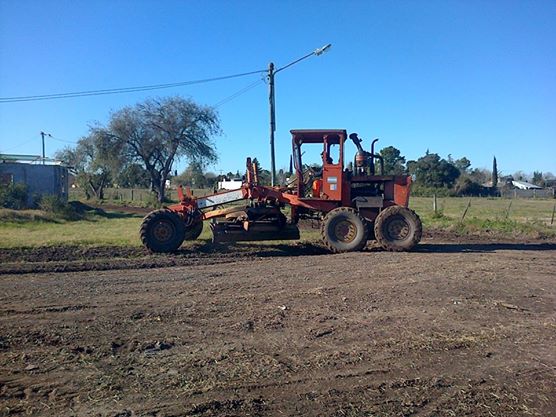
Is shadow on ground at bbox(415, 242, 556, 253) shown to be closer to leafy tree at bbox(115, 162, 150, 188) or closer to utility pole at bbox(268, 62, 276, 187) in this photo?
utility pole at bbox(268, 62, 276, 187)

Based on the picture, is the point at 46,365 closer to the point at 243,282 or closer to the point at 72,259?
the point at 243,282

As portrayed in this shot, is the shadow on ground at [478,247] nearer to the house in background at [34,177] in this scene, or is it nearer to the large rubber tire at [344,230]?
the large rubber tire at [344,230]

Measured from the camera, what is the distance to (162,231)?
43.6 ft

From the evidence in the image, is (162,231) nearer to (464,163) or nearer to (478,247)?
(478,247)

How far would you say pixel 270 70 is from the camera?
909 inches

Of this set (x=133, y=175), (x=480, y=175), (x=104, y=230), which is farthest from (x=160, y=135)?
(x=480, y=175)

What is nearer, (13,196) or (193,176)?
(13,196)

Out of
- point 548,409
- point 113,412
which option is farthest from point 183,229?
point 548,409

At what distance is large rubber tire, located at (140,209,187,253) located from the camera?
43.2 ft

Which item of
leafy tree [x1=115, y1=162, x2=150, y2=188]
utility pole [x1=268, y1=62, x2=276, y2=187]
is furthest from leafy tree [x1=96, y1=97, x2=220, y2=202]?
utility pole [x1=268, y1=62, x2=276, y2=187]

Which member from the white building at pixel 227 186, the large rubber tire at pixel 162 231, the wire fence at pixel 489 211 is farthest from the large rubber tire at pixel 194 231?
the wire fence at pixel 489 211

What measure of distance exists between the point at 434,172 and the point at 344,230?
2490 inches

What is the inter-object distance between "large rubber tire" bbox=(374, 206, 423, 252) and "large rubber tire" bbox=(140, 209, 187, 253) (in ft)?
17.1

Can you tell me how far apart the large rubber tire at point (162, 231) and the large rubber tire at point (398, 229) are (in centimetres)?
522
